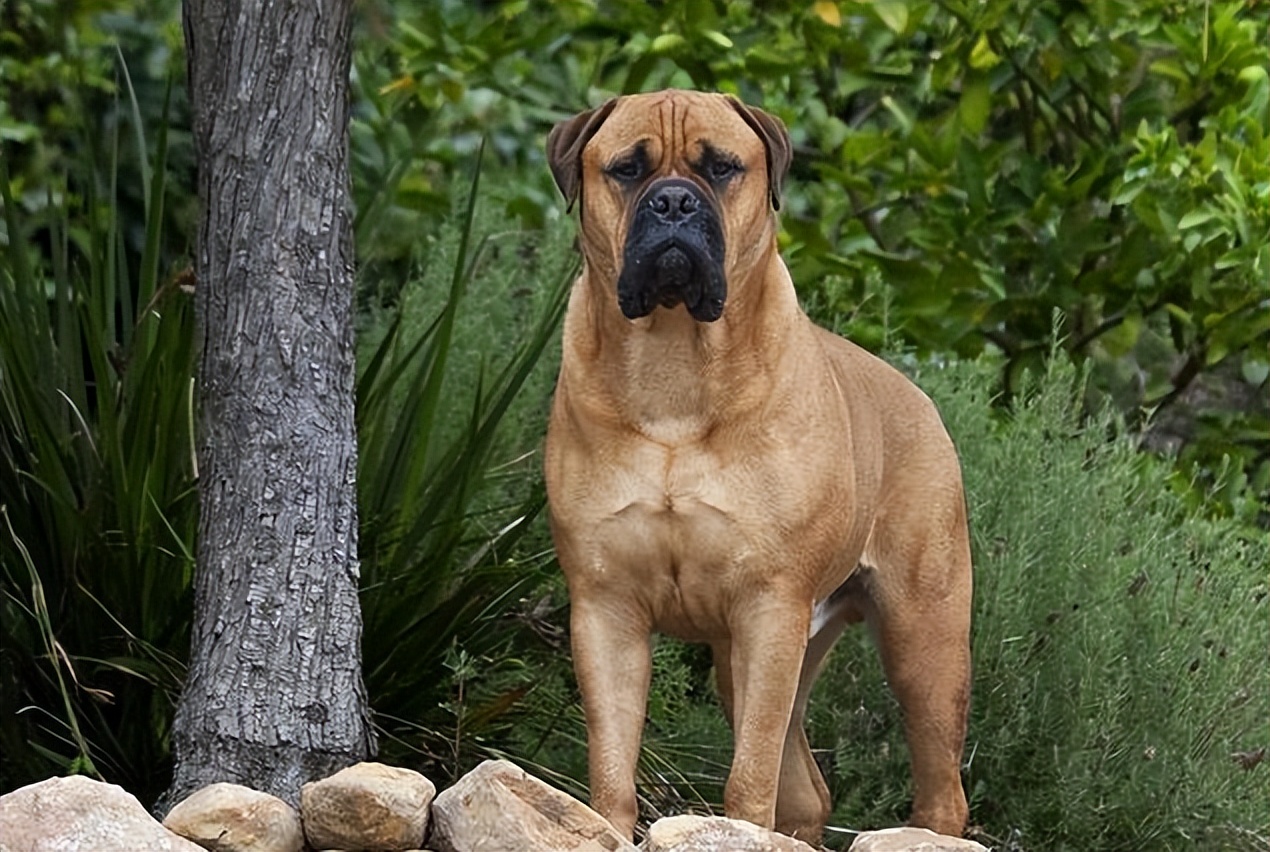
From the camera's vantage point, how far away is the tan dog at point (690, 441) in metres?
3.60

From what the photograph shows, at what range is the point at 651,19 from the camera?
20.0 feet

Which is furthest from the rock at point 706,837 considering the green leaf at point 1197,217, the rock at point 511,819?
Result: the green leaf at point 1197,217

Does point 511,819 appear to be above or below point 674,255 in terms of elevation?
below

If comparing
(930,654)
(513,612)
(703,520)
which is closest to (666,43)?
(513,612)

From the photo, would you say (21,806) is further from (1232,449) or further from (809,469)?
(1232,449)

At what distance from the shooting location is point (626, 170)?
3.62 meters

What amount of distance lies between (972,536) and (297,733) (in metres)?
1.90

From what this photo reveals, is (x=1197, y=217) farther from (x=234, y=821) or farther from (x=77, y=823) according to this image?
(x=77, y=823)

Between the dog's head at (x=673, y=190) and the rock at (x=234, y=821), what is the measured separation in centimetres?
98

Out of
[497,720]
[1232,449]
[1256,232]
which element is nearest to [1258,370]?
[1232,449]

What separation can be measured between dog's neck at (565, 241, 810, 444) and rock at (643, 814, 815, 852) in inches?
28.7

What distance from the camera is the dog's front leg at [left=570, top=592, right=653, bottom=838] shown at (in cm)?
370

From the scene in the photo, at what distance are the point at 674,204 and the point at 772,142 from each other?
318 millimetres

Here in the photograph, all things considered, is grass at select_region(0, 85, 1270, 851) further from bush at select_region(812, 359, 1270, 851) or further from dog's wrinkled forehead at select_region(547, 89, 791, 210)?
dog's wrinkled forehead at select_region(547, 89, 791, 210)
